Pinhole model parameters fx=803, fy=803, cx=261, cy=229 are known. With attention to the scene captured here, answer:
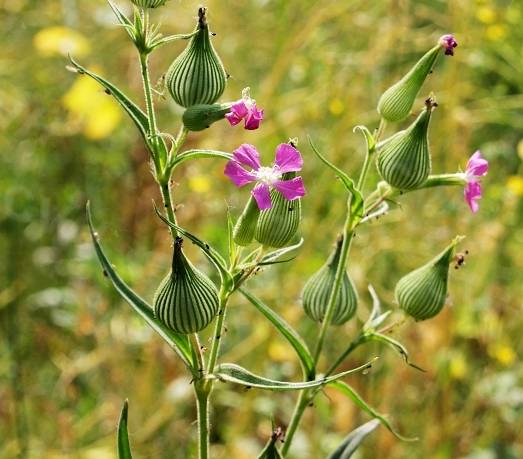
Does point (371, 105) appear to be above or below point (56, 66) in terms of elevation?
below

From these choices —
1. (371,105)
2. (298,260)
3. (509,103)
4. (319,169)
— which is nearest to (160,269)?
(298,260)

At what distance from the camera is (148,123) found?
4.23ft

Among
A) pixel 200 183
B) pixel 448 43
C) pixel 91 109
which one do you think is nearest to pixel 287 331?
pixel 448 43

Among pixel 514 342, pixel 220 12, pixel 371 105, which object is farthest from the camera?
pixel 220 12

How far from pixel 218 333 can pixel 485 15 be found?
2493 mm

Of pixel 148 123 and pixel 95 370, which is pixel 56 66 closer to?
pixel 95 370

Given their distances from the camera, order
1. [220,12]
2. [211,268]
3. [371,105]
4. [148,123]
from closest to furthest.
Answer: [148,123]
[211,268]
[371,105]
[220,12]

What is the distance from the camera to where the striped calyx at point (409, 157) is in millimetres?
1358

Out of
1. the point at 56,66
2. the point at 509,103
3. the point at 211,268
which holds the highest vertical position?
the point at 56,66

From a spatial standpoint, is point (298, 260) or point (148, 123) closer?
point (148, 123)

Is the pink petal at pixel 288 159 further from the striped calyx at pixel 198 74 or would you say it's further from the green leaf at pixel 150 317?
the green leaf at pixel 150 317

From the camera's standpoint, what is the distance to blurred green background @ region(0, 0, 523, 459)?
292 centimetres

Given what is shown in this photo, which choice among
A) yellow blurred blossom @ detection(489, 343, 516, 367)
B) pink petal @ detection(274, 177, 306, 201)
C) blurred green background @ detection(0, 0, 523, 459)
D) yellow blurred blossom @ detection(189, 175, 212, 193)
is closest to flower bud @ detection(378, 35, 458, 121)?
pink petal @ detection(274, 177, 306, 201)

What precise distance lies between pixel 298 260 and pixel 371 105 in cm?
90
